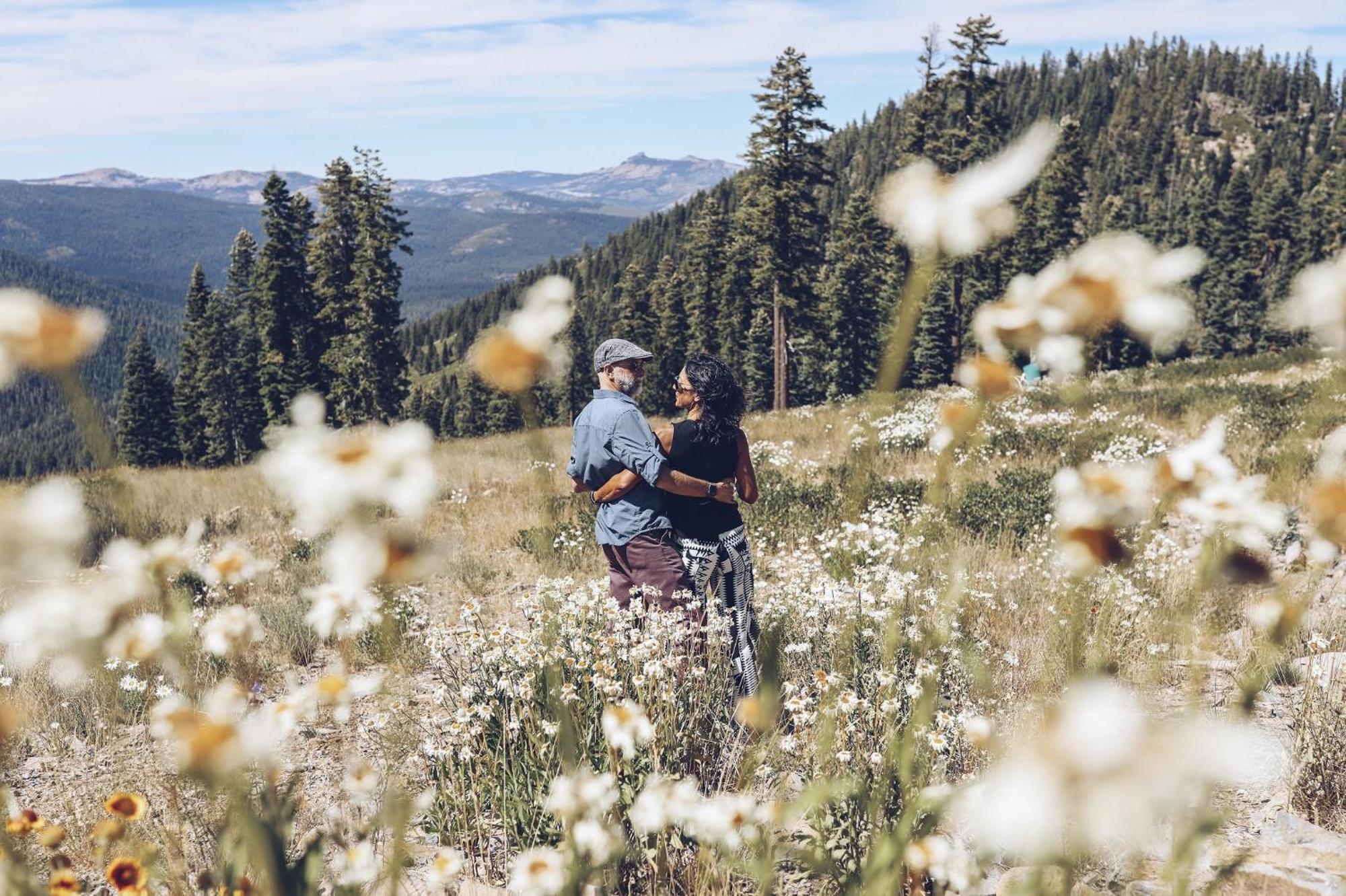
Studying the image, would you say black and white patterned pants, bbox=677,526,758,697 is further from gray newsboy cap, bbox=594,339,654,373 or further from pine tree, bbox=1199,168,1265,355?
pine tree, bbox=1199,168,1265,355

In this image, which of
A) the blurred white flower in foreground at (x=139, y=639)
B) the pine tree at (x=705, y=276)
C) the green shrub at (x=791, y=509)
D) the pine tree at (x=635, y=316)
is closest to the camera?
the blurred white flower in foreground at (x=139, y=639)

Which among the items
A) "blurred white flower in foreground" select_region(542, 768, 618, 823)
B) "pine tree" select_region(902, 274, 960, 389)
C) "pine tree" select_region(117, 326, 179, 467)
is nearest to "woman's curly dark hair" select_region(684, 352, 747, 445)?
"blurred white flower in foreground" select_region(542, 768, 618, 823)

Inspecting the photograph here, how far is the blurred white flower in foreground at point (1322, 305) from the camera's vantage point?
2.91 feet

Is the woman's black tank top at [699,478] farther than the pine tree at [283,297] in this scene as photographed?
No

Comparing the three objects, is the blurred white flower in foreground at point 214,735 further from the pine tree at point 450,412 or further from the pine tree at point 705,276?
the pine tree at point 450,412

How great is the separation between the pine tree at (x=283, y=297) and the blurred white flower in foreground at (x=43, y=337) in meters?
38.7

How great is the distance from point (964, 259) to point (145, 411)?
45854 millimetres

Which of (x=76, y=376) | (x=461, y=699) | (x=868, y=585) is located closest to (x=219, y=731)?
(x=76, y=376)

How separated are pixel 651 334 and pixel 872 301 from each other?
15050 mm

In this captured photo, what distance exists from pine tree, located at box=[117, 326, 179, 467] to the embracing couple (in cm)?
5174

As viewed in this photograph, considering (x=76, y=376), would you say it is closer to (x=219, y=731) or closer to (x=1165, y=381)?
(x=219, y=731)

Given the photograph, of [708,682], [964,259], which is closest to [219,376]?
[964,259]

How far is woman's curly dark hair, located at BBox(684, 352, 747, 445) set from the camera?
4535 mm

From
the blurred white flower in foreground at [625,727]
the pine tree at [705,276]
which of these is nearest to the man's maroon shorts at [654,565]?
the blurred white flower in foreground at [625,727]
